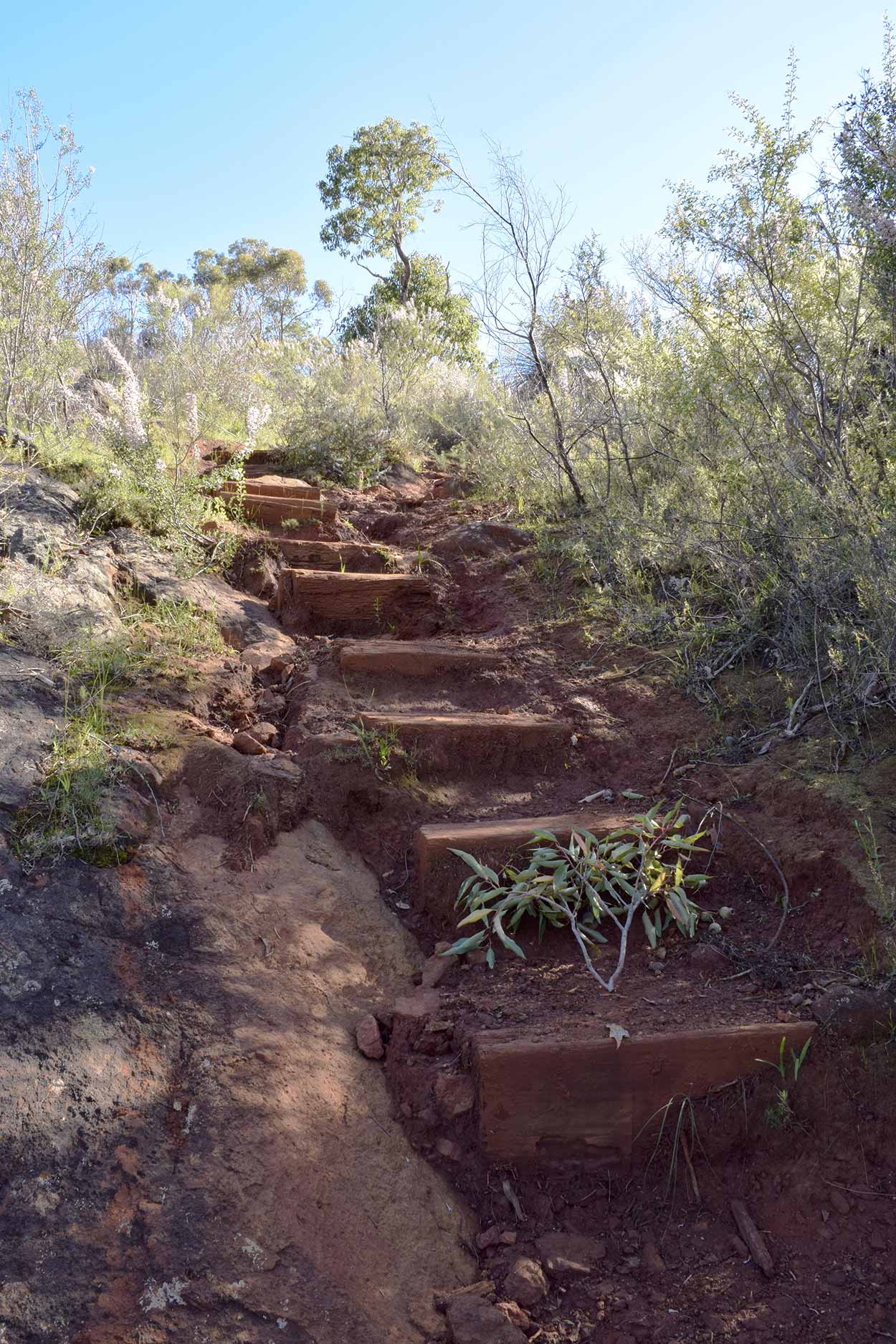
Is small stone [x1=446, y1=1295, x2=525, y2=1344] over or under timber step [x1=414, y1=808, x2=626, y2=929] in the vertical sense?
under

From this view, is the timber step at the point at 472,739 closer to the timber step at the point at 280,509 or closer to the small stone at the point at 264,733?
the small stone at the point at 264,733

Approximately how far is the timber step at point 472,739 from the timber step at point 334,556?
5.66 ft

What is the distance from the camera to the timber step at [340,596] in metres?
4.54

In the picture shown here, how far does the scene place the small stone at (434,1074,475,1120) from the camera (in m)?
2.24

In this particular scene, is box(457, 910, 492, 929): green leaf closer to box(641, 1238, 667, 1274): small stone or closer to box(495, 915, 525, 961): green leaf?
box(495, 915, 525, 961): green leaf

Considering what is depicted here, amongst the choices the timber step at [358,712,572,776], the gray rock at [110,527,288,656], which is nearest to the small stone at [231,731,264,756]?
the timber step at [358,712,572,776]

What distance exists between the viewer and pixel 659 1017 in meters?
2.36

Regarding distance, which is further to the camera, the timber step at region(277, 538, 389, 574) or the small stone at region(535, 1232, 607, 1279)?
the timber step at region(277, 538, 389, 574)

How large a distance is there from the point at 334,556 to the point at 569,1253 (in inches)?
150

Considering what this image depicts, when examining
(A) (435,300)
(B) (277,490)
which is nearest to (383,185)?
(A) (435,300)

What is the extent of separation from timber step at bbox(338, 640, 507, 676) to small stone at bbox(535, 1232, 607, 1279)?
2381mm

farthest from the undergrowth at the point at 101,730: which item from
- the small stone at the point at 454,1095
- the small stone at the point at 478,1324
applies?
the small stone at the point at 478,1324

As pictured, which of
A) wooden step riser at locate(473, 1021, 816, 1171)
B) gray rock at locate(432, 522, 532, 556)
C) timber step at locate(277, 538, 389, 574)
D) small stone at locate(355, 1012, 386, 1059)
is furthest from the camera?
gray rock at locate(432, 522, 532, 556)

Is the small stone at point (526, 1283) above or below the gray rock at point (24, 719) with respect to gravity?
below
